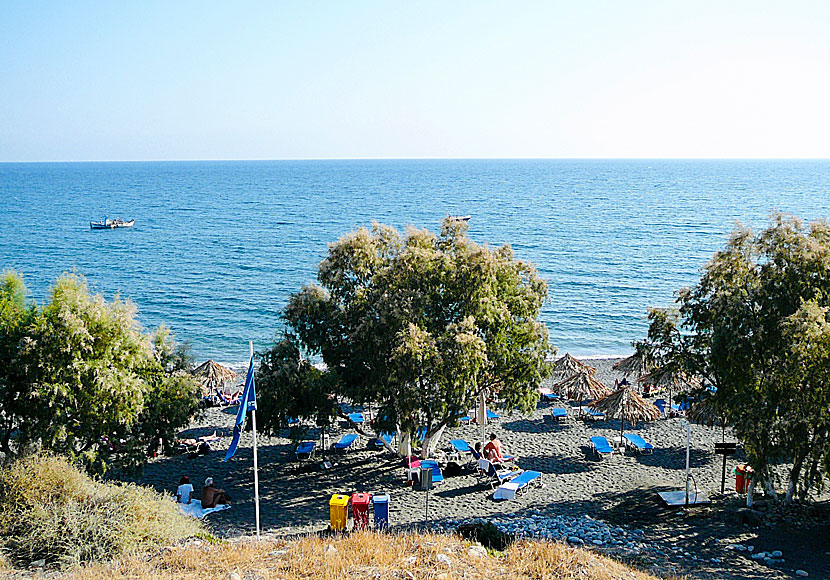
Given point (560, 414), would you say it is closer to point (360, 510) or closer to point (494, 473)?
point (494, 473)

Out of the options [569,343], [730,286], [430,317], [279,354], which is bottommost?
[569,343]

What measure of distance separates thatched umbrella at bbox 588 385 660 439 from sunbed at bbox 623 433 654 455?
0.37m

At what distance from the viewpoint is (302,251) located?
Answer: 83.4 meters

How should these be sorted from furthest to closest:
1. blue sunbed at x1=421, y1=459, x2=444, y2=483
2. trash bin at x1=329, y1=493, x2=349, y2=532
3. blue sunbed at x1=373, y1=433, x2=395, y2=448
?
blue sunbed at x1=373, y1=433, x2=395, y2=448 < blue sunbed at x1=421, y1=459, x2=444, y2=483 < trash bin at x1=329, y1=493, x2=349, y2=532

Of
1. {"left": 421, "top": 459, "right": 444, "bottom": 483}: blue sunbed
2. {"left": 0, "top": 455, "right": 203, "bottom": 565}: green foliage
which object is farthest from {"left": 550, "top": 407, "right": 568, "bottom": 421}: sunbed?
{"left": 0, "top": 455, "right": 203, "bottom": 565}: green foliage

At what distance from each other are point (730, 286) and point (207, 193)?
176693mm

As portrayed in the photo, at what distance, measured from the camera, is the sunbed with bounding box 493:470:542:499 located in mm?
18859

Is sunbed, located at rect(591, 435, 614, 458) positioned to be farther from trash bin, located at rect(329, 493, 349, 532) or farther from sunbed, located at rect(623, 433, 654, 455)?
trash bin, located at rect(329, 493, 349, 532)

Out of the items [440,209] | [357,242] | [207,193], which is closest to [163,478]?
[357,242]

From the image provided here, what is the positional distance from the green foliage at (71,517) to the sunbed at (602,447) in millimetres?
13492

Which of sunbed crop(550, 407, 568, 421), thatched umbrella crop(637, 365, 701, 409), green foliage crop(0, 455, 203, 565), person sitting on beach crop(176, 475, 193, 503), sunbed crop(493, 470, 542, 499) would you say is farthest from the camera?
sunbed crop(550, 407, 568, 421)

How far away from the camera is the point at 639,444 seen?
23.1m

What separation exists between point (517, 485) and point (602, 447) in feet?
16.3

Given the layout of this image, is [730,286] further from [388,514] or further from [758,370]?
[388,514]
